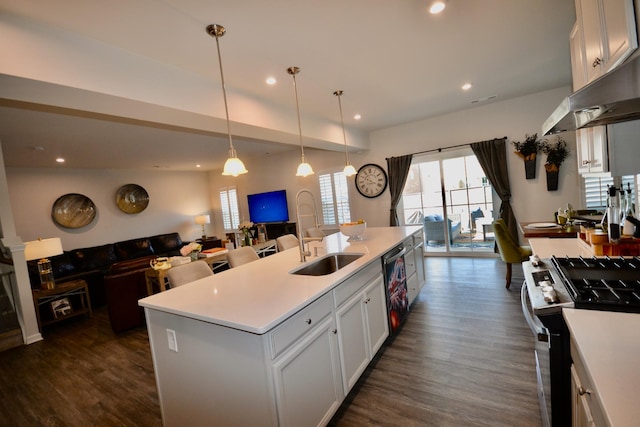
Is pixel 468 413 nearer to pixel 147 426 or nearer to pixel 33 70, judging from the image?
pixel 147 426

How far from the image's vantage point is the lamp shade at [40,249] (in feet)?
12.2

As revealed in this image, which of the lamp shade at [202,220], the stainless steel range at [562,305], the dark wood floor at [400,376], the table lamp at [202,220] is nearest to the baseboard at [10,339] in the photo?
the dark wood floor at [400,376]

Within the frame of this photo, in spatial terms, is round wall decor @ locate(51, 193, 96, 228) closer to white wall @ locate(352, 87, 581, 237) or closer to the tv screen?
the tv screen

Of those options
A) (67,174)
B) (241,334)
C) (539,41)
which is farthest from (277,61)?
(67,174)

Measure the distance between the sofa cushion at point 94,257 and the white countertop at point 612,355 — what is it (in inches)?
263

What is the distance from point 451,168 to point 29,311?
674 centimetres

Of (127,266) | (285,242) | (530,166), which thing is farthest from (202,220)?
(530,166)

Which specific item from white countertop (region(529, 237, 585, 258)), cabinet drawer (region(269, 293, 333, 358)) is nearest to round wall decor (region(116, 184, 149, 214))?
cabinet drawer (region(269, 293, 333, 358))

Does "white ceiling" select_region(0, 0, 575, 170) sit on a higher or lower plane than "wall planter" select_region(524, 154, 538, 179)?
higher

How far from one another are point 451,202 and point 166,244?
263 inches

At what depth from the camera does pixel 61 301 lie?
3980 millimetres

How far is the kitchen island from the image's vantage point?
133 centimetres

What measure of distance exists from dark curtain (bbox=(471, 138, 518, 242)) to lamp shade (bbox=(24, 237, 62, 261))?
6.81 metres

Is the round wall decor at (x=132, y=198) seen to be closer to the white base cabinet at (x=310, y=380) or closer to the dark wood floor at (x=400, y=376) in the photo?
the dark wood floor at (x=400, y=376)
